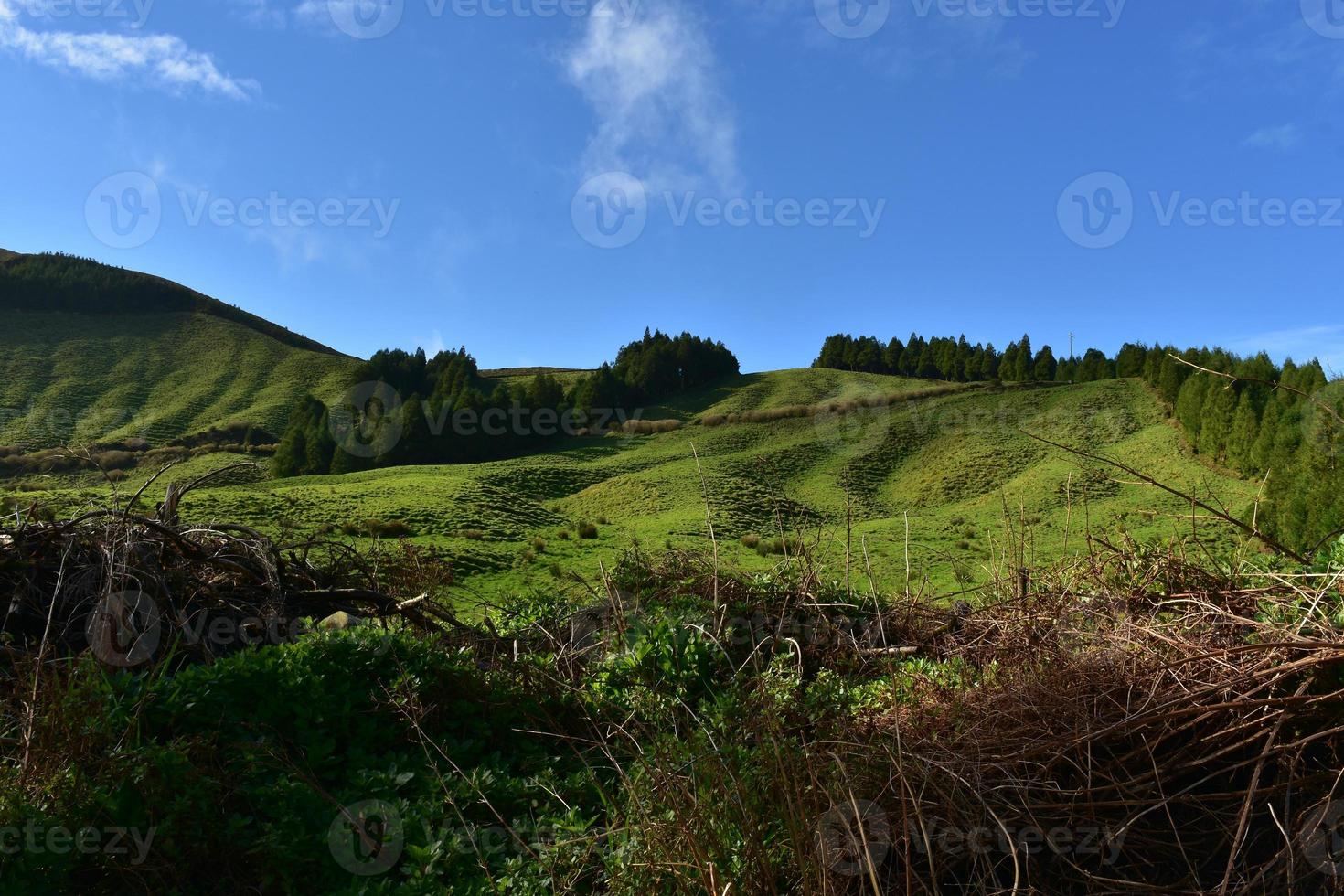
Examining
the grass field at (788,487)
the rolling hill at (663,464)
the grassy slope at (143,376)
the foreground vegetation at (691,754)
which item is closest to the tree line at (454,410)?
the rolling hill at (663,464)

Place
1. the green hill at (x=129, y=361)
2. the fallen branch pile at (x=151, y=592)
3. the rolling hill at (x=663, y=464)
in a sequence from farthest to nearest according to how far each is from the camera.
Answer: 1. the green hill at (x=129, y=361)
2. the rolling hill at (x=663, y=464)
3. the fallen branch pile at (x=151, y=592)

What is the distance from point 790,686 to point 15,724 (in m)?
3.06

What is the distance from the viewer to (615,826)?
2.41m

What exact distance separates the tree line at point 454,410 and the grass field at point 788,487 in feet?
16.5

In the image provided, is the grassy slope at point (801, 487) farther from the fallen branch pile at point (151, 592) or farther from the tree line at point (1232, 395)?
the fallen branch pile at point (151, 592)

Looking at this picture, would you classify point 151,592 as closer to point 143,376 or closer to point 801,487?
point 801,487

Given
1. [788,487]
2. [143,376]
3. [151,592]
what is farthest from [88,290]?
[151,592]

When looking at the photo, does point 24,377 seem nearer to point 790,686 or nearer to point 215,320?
point 215,320

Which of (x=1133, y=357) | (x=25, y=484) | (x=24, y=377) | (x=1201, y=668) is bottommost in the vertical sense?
(x=25, y=484)

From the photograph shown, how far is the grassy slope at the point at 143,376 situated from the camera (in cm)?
6236

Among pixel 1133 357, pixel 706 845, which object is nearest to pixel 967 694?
pixel 706 845

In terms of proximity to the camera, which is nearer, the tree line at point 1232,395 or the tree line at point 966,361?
the tree line at point 1232,395

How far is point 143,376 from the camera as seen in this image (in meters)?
74.2

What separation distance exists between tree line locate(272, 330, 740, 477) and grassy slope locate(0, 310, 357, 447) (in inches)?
347
